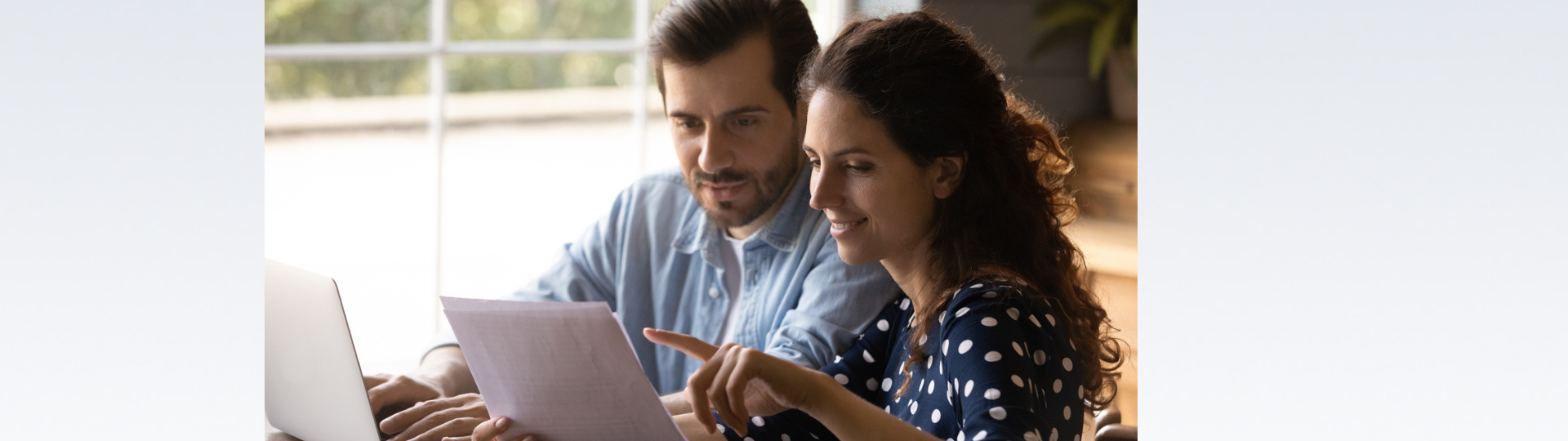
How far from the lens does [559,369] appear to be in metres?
0.86

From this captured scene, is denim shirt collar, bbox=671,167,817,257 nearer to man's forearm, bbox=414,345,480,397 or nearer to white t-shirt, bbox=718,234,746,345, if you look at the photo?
white t-shirt, bbox=718,234,746,345

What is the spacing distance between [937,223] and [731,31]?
1.50 ft

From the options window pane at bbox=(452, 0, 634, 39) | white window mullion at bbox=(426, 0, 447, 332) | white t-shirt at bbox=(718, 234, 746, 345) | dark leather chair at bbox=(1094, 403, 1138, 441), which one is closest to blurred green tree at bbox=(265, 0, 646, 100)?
window pane at bbox=(452, 0, 634, 39)

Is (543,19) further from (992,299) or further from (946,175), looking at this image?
(992,299)

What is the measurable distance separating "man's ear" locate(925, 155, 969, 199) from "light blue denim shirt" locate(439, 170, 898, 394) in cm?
31

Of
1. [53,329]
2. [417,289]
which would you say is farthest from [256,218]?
[417,289]

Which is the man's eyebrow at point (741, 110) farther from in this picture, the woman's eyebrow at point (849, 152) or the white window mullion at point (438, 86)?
the white window mullion at point (438, 86)

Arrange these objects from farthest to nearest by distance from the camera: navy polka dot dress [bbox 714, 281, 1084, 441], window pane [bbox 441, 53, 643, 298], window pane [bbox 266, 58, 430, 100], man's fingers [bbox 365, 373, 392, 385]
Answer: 1. window pane [bbox 441, 53, 643, 298]
2. window pane [bbox 266, 58, 430, 100]
3. man's fingers [bbox 365, 373, 392, 385]
4. navy polka dot dress [bbox 714, 281, 1084, 441]

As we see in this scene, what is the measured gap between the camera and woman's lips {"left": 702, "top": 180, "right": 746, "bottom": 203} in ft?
4.53

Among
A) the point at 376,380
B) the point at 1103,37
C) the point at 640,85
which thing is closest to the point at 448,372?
the point at 376,380

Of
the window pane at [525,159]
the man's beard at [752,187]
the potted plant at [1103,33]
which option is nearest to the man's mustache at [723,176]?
the man's beard at [752,187]
